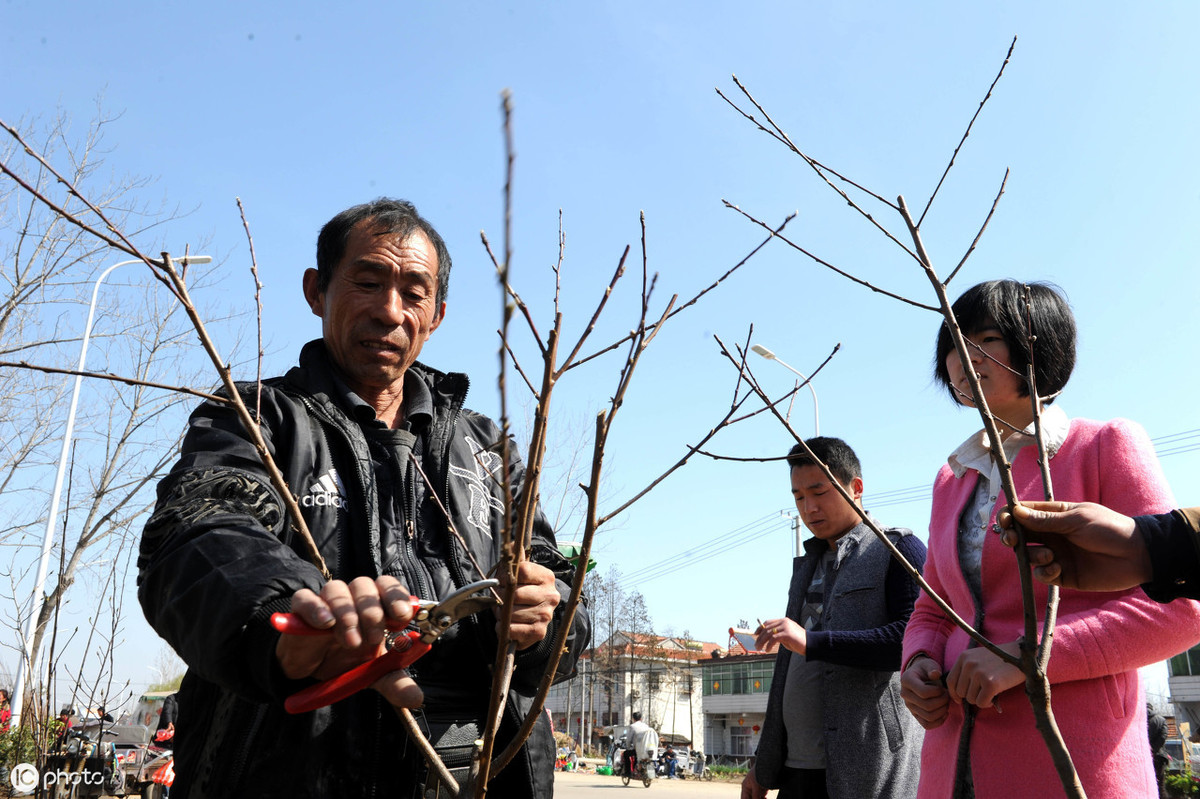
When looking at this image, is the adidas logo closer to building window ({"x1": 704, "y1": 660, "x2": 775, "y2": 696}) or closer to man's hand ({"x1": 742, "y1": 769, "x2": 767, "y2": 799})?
man's hand ({"x1": 742, "y1": 769, "x2": 767, "y2": 799})

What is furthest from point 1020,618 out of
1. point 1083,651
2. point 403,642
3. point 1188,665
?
point 1188,665

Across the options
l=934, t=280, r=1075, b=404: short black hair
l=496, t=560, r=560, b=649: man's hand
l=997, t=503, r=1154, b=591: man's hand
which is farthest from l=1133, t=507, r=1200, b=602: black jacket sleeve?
l=496, t=560, r=560, b=649: man's hand

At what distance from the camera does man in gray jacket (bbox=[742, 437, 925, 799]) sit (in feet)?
9.89

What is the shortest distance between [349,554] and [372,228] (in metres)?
0.80

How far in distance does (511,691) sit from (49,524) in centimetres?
1713

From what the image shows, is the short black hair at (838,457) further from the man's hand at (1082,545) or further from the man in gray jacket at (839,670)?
the man's hand at (1082,545)

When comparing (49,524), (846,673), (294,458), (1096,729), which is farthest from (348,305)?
(49,524)

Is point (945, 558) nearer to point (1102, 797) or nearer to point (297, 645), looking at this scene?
point (1102, 797)

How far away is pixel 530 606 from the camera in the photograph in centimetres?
132

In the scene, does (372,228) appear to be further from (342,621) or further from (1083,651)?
(1083,651)

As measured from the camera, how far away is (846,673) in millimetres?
3170

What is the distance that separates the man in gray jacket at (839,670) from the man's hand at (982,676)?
1.19 metres

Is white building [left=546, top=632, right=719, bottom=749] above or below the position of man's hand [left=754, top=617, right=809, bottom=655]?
below

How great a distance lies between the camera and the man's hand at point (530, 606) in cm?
132
